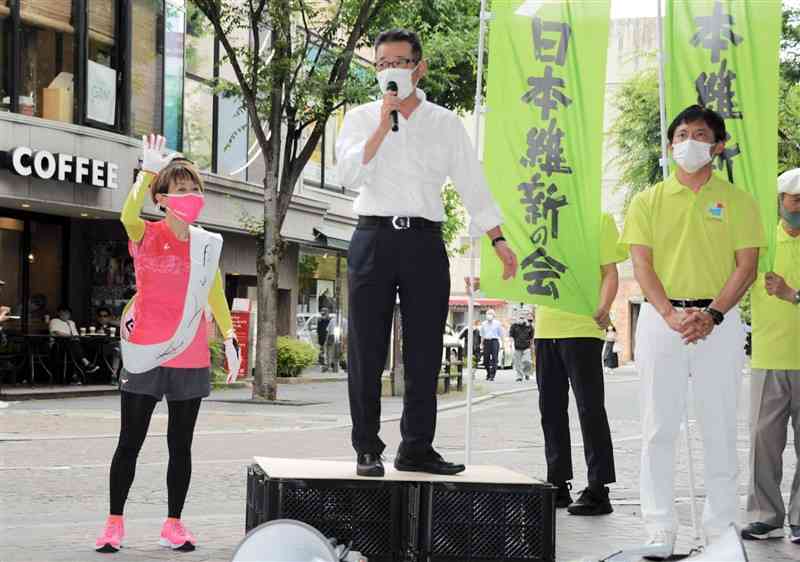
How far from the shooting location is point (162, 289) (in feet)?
24.2

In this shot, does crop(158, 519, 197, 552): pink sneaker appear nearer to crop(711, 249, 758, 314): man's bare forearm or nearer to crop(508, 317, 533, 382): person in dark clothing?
crop(711, 249, 758, 314): man's bare forearm

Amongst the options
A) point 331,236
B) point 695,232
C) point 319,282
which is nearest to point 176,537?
point 695,232

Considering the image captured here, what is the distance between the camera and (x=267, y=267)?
2362cm

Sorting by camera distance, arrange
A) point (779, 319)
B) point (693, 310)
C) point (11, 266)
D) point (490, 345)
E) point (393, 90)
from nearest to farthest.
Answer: point (393, 90) < point (693, 310) < point (779, 319) < point (11, 266) < point (490, 345)

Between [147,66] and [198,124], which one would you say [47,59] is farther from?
[198,124]

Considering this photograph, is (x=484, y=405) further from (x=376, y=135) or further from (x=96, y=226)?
(x=376, y=135)

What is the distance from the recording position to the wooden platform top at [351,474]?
20.9 feet

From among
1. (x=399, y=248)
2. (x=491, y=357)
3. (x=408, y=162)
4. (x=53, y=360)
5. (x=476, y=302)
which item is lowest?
(x=491, y=357)

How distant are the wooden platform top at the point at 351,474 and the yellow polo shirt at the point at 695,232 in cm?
135

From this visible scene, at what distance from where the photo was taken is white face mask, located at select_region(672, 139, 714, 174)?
7.21 m

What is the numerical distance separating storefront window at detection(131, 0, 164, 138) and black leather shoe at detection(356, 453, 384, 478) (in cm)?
2127

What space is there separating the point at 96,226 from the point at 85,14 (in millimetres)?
4798

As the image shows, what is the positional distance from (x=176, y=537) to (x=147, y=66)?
A: 21369 millimetres

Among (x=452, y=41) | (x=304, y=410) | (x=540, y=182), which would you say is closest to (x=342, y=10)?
(x=452, y=41)
